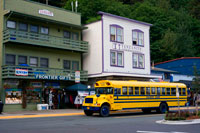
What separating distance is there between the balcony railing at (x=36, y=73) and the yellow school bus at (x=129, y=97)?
830 cm

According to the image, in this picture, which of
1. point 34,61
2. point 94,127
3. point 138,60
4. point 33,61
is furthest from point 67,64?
point 94,127

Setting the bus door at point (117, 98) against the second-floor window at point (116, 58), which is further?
the second-floor window at point (116, 58)

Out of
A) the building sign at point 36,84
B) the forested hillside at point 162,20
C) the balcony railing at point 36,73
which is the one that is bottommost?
the building sign at point 36,84

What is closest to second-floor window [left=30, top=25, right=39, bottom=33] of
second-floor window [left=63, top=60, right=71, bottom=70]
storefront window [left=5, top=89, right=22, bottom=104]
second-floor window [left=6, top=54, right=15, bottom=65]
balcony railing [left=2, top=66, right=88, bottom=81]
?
second-floor window [left=6, top=54, right=15, bottom=65]

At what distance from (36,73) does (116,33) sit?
12465 millimetres

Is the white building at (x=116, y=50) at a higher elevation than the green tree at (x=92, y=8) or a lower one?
lower

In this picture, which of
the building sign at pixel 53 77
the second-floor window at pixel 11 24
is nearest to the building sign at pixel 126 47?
the building sign at pixel 53 77

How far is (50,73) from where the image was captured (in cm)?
3094

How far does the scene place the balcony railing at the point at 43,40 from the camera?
28.6 meters

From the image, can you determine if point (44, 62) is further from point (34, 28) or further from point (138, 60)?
point (138, 60)

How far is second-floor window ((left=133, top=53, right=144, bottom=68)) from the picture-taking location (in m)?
39.0

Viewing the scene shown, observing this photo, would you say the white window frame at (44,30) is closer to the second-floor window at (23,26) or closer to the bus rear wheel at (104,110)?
the second-floor window at (23,26)

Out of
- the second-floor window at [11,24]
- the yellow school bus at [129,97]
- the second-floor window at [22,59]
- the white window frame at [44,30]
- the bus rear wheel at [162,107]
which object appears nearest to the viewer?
the yellow school bus at [129,97]

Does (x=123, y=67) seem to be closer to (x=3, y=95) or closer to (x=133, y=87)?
(x=133, y=87)
